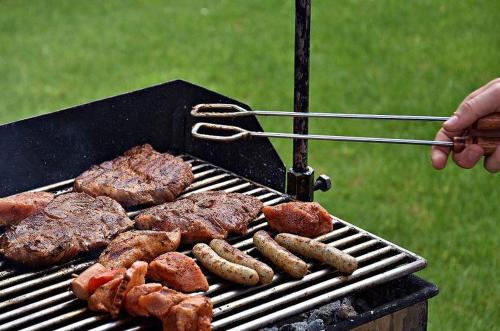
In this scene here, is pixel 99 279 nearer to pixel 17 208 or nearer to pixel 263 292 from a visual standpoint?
pixel 263 292

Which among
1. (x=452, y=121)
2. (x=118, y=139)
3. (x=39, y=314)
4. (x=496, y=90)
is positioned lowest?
(x=39, y=314)

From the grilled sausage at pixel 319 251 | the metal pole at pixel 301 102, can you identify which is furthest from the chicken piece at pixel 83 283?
the metal pole at pixel 301 102

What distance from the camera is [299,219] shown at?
3.68 metres

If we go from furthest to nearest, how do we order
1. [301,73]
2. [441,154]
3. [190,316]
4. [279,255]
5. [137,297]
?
1. [301,73]
2. [279,255]
3. [441,154]
4. [137,297]
5. [190,316]

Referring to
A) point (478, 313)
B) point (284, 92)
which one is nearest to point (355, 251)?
point (478, 313)

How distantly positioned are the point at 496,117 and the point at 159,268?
146cm

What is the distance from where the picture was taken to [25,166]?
435 centimetres

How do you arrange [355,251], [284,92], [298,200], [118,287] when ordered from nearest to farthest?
1. [118,287]
2. [355,251]
3. [298,200]
4. [284,92]

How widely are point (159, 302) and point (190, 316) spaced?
0.15 meters

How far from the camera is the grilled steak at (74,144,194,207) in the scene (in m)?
4.11

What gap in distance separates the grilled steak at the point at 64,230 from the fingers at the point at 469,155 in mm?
1536

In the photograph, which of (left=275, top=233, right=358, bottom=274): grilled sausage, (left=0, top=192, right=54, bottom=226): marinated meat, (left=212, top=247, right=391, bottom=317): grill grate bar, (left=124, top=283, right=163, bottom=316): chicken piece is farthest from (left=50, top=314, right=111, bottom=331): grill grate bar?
(left=0, top=192, right=54, bottom=226): marinated meat

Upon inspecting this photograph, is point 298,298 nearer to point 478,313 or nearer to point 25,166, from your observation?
point 25,166

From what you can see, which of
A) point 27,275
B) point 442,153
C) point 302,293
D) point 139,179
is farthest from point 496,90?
point 27,275
